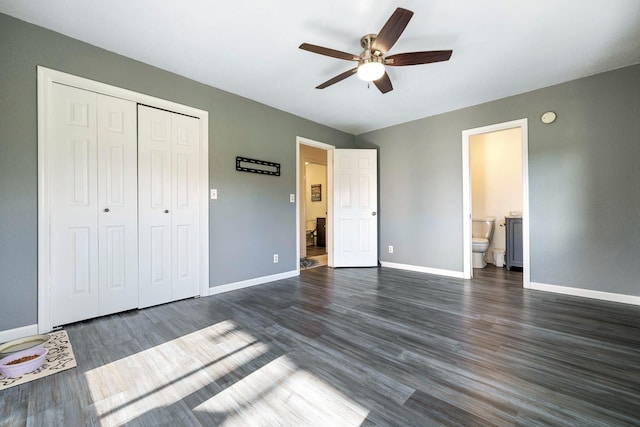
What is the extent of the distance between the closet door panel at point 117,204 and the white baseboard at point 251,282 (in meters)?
0.82

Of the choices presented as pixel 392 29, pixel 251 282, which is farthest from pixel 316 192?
pixel 392 29

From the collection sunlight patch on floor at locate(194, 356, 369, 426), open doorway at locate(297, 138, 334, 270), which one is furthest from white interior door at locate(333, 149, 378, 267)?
sunlight patch on floor at locate(194, 356, 369, 426)

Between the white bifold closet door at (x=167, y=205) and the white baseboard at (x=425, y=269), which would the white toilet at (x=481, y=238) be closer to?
the white baseboard at (x=425, y=269)

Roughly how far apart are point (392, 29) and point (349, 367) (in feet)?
7.43

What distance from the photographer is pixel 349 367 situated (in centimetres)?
166

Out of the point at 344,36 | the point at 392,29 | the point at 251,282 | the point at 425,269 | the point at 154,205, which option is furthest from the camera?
the point at 425,269

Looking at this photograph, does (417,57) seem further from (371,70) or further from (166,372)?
(166,372)

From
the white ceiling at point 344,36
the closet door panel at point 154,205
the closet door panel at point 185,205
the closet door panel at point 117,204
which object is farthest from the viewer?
Answer: the closet door panel at point 185,205

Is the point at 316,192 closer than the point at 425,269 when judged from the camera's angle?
No

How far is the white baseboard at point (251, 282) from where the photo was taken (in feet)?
10.4

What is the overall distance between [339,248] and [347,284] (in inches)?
43.3

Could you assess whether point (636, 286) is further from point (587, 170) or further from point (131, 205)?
point (131, 205)

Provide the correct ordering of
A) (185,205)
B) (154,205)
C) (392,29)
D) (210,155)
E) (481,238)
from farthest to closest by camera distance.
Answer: (481,238)
(210,155)
(185,205)
(154,205)
(392,29)

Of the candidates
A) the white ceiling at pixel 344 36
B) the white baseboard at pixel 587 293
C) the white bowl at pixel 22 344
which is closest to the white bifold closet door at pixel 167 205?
the white ceiling at pixel 344 36
